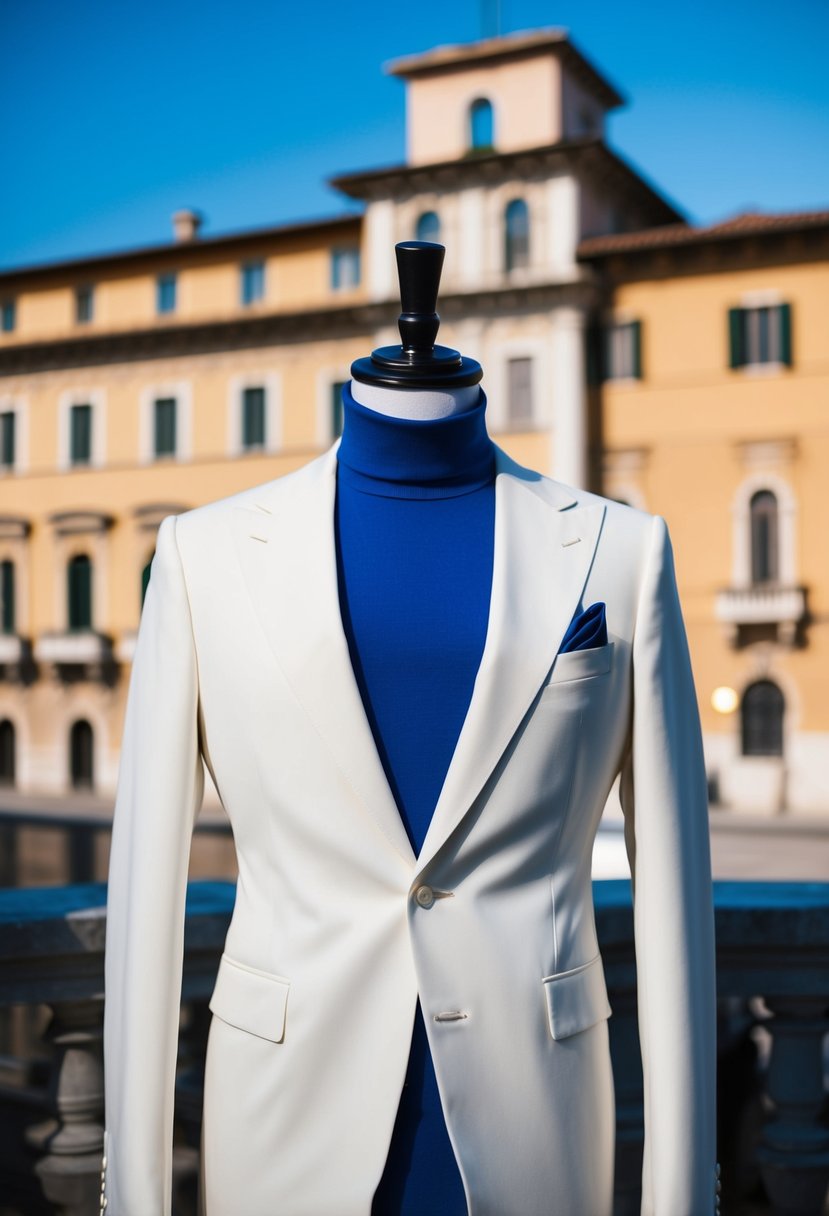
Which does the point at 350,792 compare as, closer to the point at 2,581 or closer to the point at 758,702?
the point at 758,702

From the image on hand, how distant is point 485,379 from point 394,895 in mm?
20225

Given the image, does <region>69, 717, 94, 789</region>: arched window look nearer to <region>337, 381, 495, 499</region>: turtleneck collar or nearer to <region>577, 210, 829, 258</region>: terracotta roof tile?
<region>577, 210, 829, 258</region>: terracotta roof tile

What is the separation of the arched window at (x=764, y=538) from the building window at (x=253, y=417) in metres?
8.38

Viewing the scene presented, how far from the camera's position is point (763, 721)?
19125mm

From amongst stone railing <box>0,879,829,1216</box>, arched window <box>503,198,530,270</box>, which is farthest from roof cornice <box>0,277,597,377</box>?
stone railing <box>0,879,829,1216</box>

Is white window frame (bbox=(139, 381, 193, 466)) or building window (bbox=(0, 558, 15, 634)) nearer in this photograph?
white window frame (bbox=(139, 381, 193, 466))

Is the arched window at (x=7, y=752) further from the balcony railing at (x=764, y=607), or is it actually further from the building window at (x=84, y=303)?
the balcony railing at (x=764, y=607)

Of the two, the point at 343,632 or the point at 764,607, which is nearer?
the point at 343,632

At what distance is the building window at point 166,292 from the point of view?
23.3 meters

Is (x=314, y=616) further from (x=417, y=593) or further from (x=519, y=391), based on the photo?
(x=519, y=391)

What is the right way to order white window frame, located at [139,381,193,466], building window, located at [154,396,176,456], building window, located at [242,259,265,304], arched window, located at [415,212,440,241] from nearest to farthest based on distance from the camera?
1. arched window, located at [415,212,440,241]
2. building window, located at [242,259,265,304]
3. white window frame, located at [139,381,193,466]
4. building window, located at [154,396,176,456]

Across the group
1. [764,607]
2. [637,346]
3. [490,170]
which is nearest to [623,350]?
[637,346]

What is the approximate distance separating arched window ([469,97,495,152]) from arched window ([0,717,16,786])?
13.1 metres

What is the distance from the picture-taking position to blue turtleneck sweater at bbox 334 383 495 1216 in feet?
4.77
